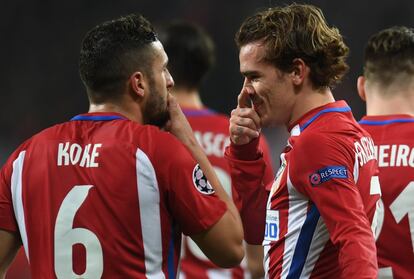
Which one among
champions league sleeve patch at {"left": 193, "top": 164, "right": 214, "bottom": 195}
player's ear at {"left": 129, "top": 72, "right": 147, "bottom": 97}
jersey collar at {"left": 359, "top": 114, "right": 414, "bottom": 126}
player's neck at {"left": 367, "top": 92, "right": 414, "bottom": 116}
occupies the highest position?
player's ear at {"left": 129, "top": 72, "right": 147, "bottom": 97}

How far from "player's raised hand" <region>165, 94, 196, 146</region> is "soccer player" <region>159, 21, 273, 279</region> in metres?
1.33

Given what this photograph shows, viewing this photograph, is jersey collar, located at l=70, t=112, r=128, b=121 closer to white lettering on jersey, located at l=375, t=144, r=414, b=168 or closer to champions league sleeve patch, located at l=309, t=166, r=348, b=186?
champions league sleeve patch, located at l=309, t=166, r=348, b=186

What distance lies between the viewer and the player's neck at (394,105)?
3.79m

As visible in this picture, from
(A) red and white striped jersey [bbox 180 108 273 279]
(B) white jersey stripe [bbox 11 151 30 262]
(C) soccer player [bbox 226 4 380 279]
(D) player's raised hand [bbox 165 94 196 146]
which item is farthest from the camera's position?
(A) red and white striped jersey [bbox 180 108 273 279]

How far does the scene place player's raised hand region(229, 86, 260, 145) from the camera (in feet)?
10.7

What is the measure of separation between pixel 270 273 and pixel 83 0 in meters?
7.66

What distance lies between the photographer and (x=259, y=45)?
3.18 metres

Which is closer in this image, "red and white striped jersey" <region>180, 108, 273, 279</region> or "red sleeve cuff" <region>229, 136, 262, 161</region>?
"red sleeve cuff" <region>229, 136, 262, 161</region>

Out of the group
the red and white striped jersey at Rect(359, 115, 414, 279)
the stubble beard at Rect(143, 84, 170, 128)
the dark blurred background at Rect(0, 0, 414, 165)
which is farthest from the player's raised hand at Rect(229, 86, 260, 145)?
the dark blurred background at Rect(0, 0, 414, 165)

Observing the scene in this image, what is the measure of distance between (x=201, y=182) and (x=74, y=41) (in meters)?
7.48

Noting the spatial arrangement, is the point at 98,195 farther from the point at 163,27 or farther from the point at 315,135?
the point at 163,27

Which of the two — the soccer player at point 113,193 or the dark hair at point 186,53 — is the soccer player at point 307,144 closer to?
the soccer player at point 113,193

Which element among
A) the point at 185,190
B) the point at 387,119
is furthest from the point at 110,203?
the point at 387,119

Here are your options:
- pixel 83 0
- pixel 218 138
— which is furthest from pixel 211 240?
pixel 83 0
